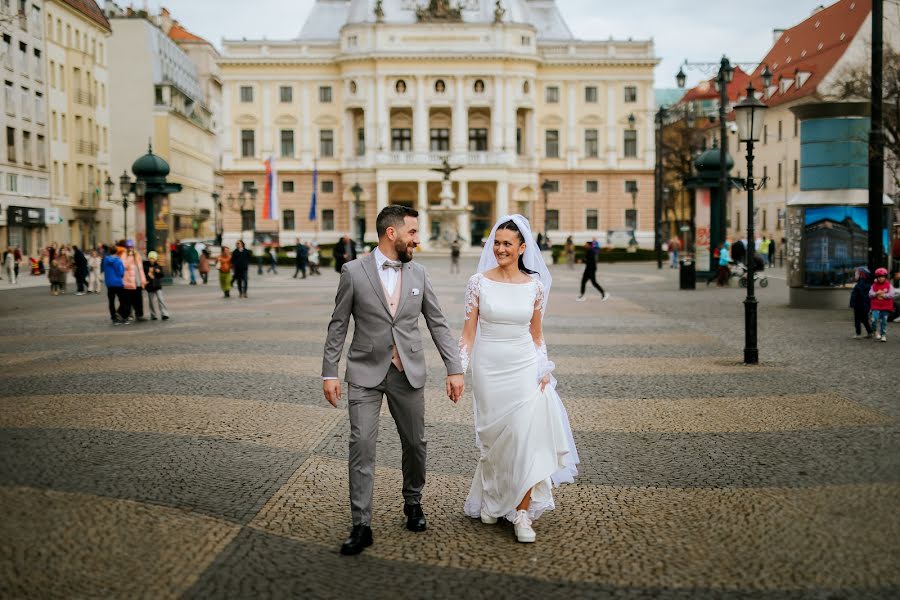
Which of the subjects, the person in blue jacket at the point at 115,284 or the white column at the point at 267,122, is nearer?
the person in blue jacket at the point at 115,284

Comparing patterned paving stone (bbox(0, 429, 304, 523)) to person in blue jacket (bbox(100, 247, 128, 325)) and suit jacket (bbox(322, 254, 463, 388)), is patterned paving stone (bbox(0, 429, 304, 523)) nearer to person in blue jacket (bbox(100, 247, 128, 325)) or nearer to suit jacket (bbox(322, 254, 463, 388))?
suit jacket (bbox(322, 254, 463, 388))

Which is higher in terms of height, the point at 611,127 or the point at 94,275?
the point at 611,127

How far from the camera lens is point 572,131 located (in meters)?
95.7

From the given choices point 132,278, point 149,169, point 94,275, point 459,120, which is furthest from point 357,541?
point 459,120

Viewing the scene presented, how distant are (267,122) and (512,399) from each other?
3593 inches

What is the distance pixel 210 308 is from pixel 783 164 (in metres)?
61.8

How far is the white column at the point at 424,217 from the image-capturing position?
82.4 meters

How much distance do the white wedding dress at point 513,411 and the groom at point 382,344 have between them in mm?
260

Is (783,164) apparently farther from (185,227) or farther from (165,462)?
(165,462)

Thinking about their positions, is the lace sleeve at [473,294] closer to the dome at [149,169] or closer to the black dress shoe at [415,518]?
the black dress shoe at [415,518]

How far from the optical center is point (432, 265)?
58.7 m

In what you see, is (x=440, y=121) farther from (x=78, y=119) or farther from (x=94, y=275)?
(x=94, y=275)

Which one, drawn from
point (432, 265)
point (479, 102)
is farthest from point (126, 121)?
point (432, 265)

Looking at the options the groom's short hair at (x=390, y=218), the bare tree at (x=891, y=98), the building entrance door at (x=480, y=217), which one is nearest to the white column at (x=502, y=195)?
the building entrance door at (x=480, y=217)
